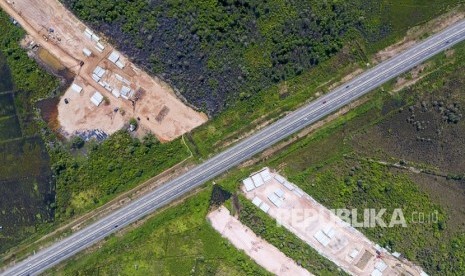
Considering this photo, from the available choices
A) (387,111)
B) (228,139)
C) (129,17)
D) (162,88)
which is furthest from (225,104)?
(387,111)

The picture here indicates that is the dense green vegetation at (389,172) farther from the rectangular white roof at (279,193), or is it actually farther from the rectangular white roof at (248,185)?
the rectangular white roof at (279,193)

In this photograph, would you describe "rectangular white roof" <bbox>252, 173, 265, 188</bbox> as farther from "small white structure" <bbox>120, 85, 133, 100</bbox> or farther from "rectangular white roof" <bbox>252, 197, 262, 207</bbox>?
"small white structure" <bbox>120, 85, 133, 100</bbox>

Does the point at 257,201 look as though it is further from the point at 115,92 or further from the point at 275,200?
the point at 115,92

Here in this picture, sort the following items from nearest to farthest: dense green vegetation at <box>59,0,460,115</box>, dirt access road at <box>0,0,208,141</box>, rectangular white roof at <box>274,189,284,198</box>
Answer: dense green vegetation at <box>59,0,460,115</box>
dirt access road at <box>0,0,208,141</box>
rectangular white roof at <box>274,189,284,198</box>

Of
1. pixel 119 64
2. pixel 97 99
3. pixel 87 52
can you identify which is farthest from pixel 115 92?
pixel 87 52

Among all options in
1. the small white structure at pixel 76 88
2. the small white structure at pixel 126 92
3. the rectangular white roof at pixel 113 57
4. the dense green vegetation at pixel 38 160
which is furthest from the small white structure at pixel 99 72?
the dense green vegetation at pixel 38 160

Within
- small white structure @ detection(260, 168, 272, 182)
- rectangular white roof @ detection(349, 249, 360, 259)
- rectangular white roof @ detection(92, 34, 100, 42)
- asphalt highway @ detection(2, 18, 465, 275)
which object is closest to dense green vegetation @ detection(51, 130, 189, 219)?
asphalt highway @ detection(2, 18, 465, 275)
